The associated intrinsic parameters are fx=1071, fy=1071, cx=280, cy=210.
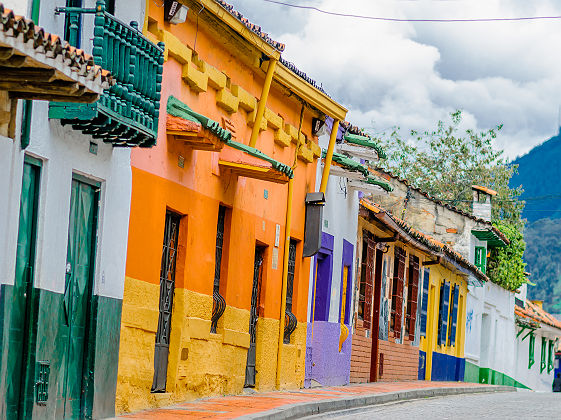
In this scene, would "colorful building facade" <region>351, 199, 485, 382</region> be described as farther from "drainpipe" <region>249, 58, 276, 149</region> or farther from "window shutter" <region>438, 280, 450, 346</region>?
"drainpipe" <region>249, 58, 276, 149</region>

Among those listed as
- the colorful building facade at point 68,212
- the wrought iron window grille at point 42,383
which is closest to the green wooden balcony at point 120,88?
the colorful building facade at point 68,212

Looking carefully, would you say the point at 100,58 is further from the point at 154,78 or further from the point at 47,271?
the point at 47,271

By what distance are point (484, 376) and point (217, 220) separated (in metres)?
25.0

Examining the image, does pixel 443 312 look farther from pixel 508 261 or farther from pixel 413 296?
pixel 508 261

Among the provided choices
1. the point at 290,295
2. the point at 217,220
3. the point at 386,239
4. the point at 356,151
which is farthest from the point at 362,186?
the point at 217,220

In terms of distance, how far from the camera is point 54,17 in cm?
975

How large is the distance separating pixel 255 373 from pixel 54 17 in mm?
8091

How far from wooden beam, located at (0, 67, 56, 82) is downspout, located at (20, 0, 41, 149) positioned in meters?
1.23

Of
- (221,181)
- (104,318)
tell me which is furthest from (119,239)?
(221,181)

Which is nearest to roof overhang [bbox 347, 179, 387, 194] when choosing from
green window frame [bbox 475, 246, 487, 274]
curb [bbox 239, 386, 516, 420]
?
curb [bbox 239, 386, 516, 420]

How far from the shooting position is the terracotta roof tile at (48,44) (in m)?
6.80

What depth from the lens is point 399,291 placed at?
26094mm

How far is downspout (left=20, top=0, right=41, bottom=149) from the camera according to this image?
30.2 ft

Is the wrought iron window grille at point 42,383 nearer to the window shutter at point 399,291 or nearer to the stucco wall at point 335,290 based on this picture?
the stucco wall at point 335,290
